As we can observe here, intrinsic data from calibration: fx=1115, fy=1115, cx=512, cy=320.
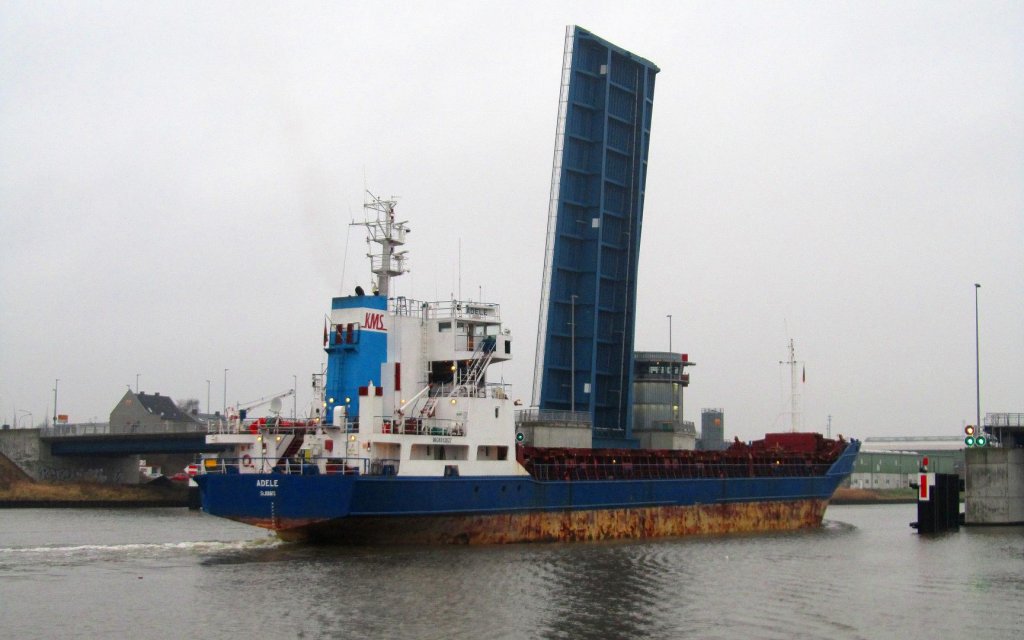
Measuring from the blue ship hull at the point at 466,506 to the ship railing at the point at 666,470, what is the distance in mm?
420

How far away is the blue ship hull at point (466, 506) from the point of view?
25.1 metres

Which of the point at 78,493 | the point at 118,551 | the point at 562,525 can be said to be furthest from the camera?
the point at 78,493

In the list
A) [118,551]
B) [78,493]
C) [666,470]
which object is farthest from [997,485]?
[78,493]

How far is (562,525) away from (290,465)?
298 inches

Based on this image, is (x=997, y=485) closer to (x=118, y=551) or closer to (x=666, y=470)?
(x=666, y=470)

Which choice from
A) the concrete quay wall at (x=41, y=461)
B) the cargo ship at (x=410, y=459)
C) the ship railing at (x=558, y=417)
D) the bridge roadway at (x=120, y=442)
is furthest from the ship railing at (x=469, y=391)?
the concrete quay wall at (x=41, y=461)

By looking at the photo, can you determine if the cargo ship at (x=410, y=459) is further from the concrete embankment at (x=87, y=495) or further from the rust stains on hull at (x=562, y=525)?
the concrete embankment at (x=87, y=495)

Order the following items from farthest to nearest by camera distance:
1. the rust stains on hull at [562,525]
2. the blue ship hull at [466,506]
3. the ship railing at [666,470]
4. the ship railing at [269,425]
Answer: the ship railing at [666,470] → the ship railing at [269,425] → the rust stains on hull at [562,525] → the blue ship hull at [466,506]

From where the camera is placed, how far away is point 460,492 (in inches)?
1053

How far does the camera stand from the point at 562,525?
95.9 feet

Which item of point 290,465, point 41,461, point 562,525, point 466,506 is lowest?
point 562,525

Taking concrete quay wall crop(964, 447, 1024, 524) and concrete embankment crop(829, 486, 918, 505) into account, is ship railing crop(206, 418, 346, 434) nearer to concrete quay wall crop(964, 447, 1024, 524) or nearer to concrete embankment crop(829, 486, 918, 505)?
concrete quay wall crop(964, 447, 1024, 524)

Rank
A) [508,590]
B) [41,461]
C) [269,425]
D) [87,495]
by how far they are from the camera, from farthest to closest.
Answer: [41,461], [87,495], [269,425], [508,590]

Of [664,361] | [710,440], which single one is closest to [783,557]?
[664,361]
